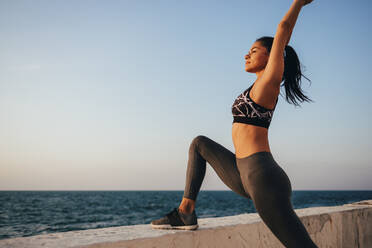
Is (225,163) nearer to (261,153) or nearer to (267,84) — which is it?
(261,153)

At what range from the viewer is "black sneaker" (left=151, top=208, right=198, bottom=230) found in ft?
7.55

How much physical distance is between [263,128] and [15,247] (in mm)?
1629

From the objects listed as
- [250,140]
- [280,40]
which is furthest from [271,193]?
[280,40]

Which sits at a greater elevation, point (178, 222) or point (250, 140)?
point (250, 140)

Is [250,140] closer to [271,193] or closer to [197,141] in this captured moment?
[271,193]

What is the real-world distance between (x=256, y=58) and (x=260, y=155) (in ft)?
2.55

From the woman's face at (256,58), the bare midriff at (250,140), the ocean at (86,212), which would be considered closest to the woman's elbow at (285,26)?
the woman's face at (256,58)

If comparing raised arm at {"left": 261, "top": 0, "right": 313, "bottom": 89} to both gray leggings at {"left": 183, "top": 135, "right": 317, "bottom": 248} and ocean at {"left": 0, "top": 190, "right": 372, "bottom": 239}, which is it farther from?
ocean at {"left": 0, "top": 190, "right": 372, "bottom": 239}

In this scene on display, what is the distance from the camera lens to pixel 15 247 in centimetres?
177

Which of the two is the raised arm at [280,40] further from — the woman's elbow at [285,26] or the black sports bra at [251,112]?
the black sports bra at [251,112]

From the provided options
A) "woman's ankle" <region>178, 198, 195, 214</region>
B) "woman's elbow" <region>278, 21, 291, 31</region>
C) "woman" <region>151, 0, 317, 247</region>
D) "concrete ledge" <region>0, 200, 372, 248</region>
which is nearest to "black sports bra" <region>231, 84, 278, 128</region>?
"woman" <region>151, 0, 317, 247</region>

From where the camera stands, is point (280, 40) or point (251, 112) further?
point (251, 112)

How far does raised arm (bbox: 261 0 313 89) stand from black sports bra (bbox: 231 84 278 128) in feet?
0.61

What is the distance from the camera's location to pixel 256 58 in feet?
7.76
